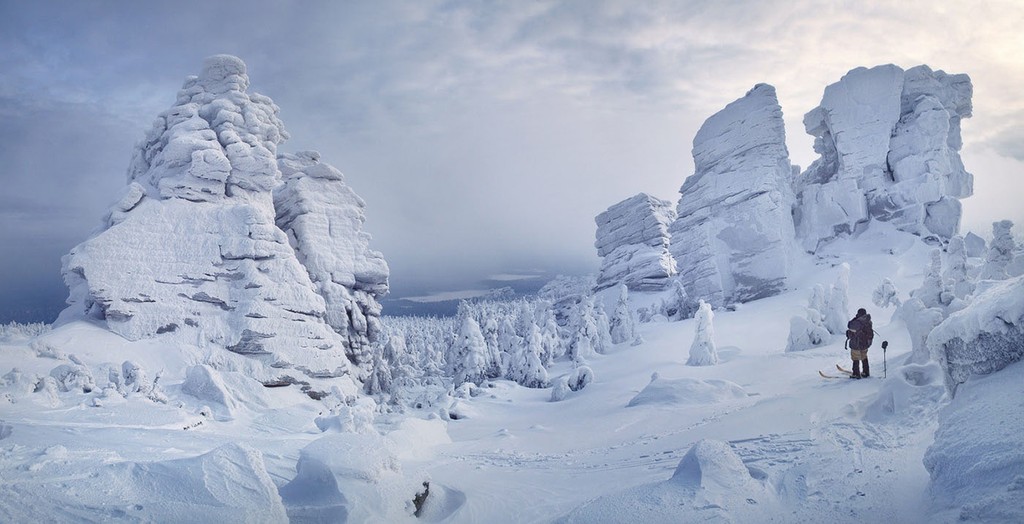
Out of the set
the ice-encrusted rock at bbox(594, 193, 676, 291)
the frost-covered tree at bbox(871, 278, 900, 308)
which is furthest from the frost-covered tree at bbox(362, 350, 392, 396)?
the ice-encrusted rock at bbox(594, 193, 676, 291)

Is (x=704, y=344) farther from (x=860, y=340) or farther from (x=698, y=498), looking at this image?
(x=698, y=498)

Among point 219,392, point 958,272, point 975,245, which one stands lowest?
point 219,392

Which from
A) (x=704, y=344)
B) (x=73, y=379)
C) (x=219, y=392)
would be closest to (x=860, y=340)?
(x=704, y=344)

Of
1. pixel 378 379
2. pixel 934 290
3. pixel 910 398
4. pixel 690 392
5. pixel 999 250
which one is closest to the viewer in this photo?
pixel 910 398

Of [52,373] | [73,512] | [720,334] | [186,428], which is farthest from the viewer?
[720,334]

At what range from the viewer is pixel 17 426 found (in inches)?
339

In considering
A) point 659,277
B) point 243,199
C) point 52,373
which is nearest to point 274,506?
point 52,373

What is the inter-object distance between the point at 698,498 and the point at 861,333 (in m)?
8.43

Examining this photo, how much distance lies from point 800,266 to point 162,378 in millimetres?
42382

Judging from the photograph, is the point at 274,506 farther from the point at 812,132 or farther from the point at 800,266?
the point at 812,132

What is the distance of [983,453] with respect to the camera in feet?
15.3

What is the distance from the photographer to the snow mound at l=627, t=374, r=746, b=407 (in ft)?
45.0

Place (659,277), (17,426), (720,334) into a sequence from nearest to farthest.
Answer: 1. (17,426)
2. (720,334)
3. (659,277)

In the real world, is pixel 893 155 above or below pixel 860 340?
above
